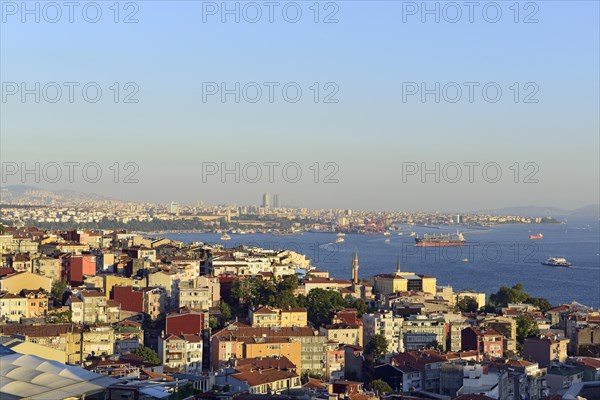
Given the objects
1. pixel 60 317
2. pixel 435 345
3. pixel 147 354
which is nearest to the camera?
pixel 147 354

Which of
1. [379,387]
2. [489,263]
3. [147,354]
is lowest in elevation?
[379,387]

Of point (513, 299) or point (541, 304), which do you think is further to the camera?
point (513, 299)

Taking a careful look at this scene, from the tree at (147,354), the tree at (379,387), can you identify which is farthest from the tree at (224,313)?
the tree at (379,387)

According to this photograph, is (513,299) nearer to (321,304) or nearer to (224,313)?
(321,304)

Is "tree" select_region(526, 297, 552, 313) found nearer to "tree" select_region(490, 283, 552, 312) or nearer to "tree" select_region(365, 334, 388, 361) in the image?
"tree" select_region(490, 283, 552, 312)

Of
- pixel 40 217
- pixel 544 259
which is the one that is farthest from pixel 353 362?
pixel 40 217

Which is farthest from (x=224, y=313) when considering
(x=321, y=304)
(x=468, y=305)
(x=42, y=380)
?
(x=42, y=380)

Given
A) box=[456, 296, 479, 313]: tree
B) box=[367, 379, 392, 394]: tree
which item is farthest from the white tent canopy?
box=[456, 296, 479, 313]: tree
